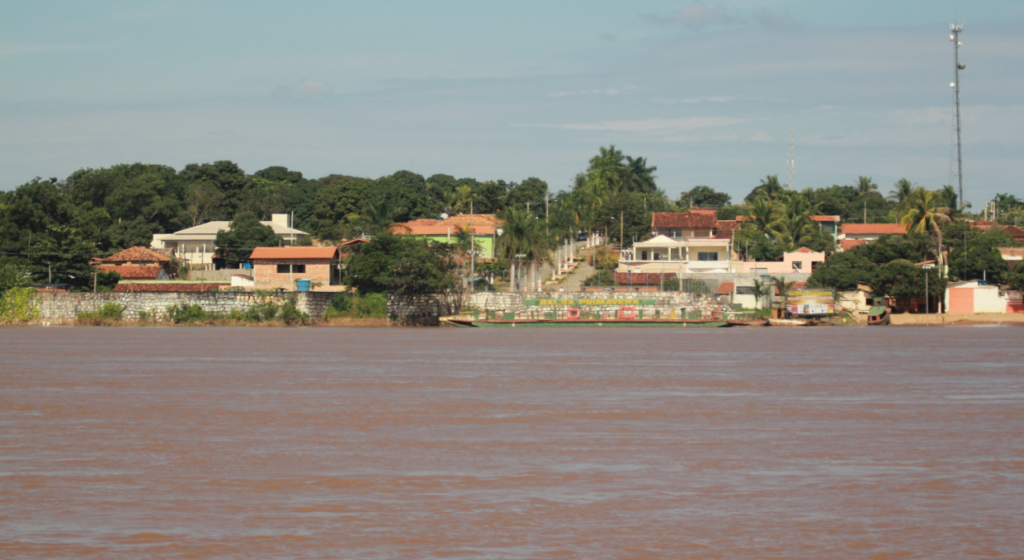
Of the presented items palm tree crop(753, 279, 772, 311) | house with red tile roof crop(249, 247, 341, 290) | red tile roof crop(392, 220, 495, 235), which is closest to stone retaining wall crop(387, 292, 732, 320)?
palm tree crop(753, 279, 772, 311)

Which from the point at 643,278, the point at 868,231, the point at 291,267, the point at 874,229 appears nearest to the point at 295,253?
the point at 291,267

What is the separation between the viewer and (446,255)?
178 feet

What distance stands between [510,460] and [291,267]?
4912 centimetres

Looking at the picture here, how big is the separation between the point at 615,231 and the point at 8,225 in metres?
44.4

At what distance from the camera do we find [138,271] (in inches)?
2398

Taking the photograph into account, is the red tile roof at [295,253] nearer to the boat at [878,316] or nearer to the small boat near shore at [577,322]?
the small boat near shore at [577,322]

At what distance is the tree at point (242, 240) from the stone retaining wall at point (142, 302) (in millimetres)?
15628

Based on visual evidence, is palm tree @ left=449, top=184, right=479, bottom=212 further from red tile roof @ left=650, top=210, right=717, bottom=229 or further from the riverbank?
the riverbank

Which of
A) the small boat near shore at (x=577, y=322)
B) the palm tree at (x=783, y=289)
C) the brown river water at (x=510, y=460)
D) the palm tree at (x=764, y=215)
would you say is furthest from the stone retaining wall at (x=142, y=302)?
the palm tree at (x=764, y=215)

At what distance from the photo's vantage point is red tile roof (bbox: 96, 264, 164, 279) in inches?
2381

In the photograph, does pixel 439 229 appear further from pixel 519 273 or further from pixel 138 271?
pixel 138 271

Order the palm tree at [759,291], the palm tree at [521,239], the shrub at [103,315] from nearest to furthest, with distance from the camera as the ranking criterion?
the shrub at [103,315]
the palm tree at [759,291]
the palm tree at [521,239]

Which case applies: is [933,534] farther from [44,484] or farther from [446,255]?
[446,255]

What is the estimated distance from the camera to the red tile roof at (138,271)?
6047 centimetres
